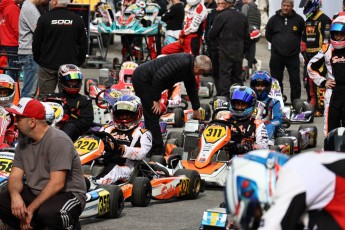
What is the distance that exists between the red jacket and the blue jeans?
2.47 feet

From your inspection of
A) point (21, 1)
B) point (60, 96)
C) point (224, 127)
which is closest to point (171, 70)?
point (224, 127)

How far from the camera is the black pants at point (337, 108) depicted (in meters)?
11.6

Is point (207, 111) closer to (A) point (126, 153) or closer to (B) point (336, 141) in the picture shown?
(A) point (126, 153)

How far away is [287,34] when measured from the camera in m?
18.2

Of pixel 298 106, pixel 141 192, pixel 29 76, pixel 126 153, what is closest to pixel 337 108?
pixel 126 153

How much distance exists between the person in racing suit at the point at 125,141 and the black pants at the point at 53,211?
9.27ft

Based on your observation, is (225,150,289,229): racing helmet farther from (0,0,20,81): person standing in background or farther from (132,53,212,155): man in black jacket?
(0,0,20,81): person standing in background

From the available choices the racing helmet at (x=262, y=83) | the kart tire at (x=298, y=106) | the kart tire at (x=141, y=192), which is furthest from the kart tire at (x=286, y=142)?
the kart tire at (x=141, y=192)

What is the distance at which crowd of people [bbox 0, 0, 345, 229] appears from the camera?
24.2 feet

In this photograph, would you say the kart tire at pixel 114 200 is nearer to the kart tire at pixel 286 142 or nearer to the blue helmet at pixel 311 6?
the kart tire at pixel 286 142

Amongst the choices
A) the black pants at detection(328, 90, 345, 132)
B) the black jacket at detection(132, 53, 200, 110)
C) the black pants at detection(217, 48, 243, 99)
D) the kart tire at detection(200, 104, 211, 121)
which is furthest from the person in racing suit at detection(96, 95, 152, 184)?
the black pants at detection(217, 48, 243, 99)

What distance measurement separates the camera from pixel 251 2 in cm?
2359

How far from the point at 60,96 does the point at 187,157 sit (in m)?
1.78

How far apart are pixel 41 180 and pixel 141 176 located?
3.68 metres
